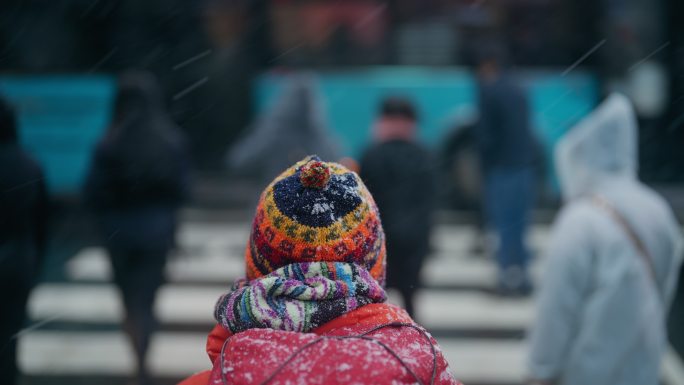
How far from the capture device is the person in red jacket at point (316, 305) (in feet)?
4.41

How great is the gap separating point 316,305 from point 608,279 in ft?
6.56

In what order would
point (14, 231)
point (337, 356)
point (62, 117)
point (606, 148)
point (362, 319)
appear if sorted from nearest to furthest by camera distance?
point (337, 356), point (362, 319), point (606, 148), point (14, 231), point (62, 117)

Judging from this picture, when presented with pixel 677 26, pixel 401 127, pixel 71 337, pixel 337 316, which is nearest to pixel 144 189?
pixel 401 127

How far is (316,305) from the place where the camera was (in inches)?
56.4

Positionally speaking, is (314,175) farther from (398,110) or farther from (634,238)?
(398,110)

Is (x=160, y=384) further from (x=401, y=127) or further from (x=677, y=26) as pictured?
A: (x=677, y=26)

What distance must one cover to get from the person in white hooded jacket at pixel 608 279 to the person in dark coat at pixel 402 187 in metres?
1.76

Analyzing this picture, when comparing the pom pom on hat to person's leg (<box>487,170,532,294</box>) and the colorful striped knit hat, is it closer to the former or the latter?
the colorful striped knit hat

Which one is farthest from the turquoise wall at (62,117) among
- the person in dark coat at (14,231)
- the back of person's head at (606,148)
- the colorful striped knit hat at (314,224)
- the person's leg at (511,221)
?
the colorful striped knit hat at (314,224)

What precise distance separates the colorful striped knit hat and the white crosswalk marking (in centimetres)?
373

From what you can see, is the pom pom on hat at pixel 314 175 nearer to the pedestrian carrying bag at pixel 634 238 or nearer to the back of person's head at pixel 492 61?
the pedestrian carrying bag at pixel 634 238

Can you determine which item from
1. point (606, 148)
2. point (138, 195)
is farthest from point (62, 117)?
point (606, 148)

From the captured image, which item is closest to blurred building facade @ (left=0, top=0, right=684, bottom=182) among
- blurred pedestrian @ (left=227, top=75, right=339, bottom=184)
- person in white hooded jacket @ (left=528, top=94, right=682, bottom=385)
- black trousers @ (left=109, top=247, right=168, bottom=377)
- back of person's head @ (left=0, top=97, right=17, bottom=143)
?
blurred pedestrian @ (left=227, top=75, right=339, bottom=184)

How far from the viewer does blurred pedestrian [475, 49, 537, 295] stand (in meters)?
6.93
